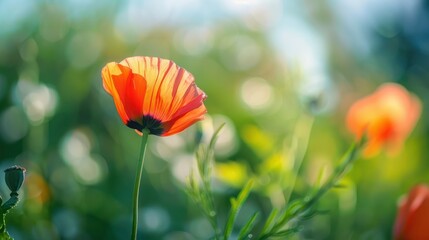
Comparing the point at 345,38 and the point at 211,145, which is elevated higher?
the point at 211,145

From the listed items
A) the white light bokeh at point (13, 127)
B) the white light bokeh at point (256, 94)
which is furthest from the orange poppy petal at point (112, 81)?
the white light bokeh at point (256, 94)

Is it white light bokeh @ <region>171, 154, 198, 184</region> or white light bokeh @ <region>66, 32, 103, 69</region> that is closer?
white light bokeh @ <region>171, 154, 198, 184</region>

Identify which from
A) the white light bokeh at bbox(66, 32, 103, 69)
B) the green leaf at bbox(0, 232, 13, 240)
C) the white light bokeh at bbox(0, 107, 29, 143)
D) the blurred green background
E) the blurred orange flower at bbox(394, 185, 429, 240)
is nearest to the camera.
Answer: the green leaf at bbox(0, 232, 13, 240)

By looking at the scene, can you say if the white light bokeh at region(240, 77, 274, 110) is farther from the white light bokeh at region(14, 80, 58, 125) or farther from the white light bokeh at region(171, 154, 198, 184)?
the white light bokeh at region(14, 80, 58, 125)

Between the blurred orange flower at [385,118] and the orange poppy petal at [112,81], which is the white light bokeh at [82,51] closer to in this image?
the blurred orange flower at [385,118]

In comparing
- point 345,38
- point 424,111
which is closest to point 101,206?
point 424,111

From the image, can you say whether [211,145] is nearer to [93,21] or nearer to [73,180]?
[73,180]

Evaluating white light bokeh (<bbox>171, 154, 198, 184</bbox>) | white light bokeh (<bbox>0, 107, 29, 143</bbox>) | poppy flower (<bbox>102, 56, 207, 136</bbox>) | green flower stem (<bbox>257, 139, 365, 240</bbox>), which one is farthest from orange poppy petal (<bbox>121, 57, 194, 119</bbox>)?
white light bokeh (<bbox>0, 107, 29, 143</bbox>)
